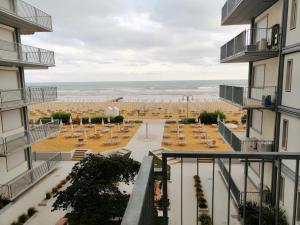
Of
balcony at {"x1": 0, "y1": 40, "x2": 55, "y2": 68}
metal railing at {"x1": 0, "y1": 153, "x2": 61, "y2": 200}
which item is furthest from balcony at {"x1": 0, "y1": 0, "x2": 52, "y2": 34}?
metal railing at {"x1": 0, "y1": 153, "x2": 61, "y2": 200}

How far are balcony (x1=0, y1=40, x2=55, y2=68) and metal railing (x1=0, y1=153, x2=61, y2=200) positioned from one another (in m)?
6.43

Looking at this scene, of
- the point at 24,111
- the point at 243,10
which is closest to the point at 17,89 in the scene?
the point at 24,111

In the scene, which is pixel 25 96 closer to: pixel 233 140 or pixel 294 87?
pixel 233 140

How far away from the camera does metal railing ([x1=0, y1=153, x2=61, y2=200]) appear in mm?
13508

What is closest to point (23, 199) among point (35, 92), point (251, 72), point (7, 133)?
point (7, 133)

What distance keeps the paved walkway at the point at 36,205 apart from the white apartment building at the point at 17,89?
0.62 m

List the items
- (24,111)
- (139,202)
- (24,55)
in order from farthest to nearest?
(24,111) → (24,55) → (139,202)

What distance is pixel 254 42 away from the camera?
44.2ft

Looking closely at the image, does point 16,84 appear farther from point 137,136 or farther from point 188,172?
point 137,136

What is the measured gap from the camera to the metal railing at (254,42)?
36.4ft

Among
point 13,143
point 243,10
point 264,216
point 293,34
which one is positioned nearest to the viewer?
point 264,216

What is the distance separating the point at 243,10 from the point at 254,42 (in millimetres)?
1834

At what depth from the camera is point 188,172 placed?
1839 centimetres

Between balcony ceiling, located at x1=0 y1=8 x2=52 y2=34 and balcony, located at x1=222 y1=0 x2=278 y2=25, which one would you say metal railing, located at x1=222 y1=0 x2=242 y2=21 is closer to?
balcony, located at x1=222 y1=0 x2=278 y2=25
